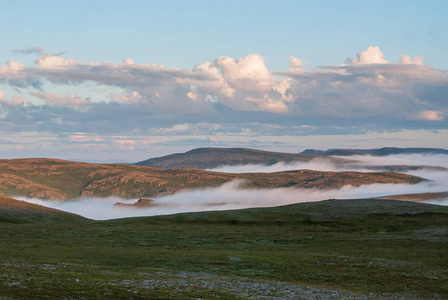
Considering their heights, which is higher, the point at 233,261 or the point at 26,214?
the point at 233,261

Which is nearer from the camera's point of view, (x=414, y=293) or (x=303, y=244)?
(x=414, y=293)

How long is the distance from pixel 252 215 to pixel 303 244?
57.0m

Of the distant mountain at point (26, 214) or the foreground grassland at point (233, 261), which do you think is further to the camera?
the distant mountain at point (26, 214)

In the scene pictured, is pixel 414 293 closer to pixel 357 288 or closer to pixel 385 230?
pixel 357 288

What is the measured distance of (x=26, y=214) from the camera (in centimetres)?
15162

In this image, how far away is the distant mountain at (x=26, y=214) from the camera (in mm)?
143000

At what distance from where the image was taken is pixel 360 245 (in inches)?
3467

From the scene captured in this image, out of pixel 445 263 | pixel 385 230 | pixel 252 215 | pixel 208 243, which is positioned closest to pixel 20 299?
pixel 445 263

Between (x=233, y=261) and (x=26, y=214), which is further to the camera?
(x=26, y=214)

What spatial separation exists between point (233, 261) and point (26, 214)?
108m

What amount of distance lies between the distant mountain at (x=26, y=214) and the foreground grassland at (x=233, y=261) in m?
29.6

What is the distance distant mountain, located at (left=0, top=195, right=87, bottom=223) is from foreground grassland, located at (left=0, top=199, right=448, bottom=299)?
2964 centimetres

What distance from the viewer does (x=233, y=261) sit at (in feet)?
210

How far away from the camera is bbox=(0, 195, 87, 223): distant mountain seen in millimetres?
143000
